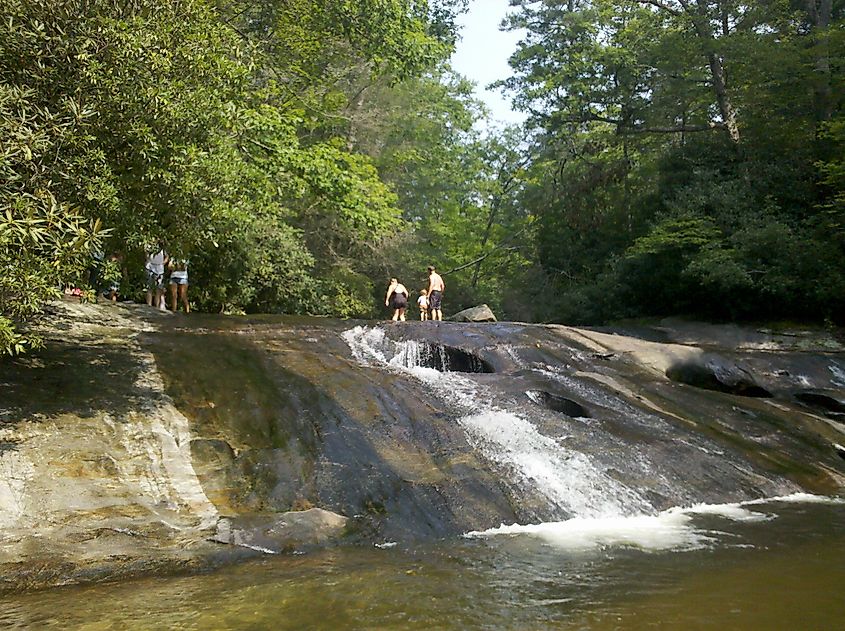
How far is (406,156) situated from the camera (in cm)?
3356

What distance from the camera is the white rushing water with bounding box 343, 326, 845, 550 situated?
697 cm

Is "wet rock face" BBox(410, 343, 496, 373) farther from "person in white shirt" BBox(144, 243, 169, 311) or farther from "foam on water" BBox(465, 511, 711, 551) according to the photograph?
"foam on water" BBox(465, 511, 711, 551)

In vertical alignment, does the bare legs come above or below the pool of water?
above

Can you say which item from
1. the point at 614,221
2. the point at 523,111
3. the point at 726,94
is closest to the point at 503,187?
the point at 523,111

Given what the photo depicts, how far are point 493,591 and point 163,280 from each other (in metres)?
13.5

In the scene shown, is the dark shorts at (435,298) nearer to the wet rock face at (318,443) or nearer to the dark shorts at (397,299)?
the dark shorts at (397,299)

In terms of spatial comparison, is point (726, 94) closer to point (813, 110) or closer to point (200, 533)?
Answer: point (813, 110)

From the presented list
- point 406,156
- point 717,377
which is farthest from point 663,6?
→ point 717,377

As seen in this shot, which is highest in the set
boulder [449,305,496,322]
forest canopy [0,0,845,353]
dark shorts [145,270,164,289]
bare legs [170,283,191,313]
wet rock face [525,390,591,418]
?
forest canopy [0,0,845,353]

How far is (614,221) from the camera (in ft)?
88.0

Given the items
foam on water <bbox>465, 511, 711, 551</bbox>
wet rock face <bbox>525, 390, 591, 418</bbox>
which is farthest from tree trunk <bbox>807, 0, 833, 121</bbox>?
foam on water <bbox>465, 511, 711, 551</bbox>

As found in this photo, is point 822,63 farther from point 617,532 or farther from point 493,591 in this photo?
point 493,591

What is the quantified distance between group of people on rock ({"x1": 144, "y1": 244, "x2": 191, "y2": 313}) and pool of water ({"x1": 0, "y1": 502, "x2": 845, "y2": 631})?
33.6ft

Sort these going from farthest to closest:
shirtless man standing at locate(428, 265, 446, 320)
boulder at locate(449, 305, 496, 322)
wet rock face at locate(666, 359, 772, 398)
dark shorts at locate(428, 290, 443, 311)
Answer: boulder at locate(449, 305, 496, 322), dark shorts at locate(428, 290, 443, 311), shirtless man standing at locate(428, 265, 446, 320), wet rock face at locate(666, 359, 772, 398)
